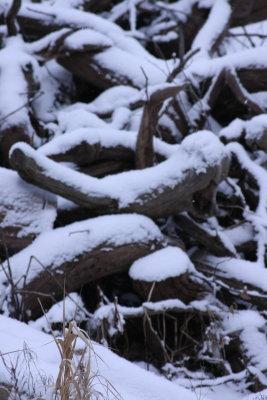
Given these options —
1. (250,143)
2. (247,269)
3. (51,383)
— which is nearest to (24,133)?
(250,143)

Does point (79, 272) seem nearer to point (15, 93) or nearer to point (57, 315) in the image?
point (57, 315)

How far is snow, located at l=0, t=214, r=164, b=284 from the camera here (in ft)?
8.61

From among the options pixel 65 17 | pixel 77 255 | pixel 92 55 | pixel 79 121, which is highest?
pixel 65 17

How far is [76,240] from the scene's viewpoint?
2717 millimetres

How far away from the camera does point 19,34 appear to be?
4.57m

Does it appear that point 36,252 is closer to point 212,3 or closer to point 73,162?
point 73,162

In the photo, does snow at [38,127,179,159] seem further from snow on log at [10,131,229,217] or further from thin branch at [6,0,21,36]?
thin branch at [6,0,21,36]

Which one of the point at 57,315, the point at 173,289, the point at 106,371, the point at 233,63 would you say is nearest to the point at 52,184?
the point at 57,315

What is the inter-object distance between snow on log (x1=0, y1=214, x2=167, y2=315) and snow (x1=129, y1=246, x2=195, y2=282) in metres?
0.06

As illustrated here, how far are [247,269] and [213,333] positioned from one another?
50 centimetres

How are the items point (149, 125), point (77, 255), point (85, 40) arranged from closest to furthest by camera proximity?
1. point (77, 255)
2. point (149, 125)
3. point (85, 40)

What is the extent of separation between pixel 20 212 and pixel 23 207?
3cm

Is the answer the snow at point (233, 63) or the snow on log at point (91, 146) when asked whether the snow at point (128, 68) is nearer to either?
the snow at point (233, 63)

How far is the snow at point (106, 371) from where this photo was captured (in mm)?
1443
